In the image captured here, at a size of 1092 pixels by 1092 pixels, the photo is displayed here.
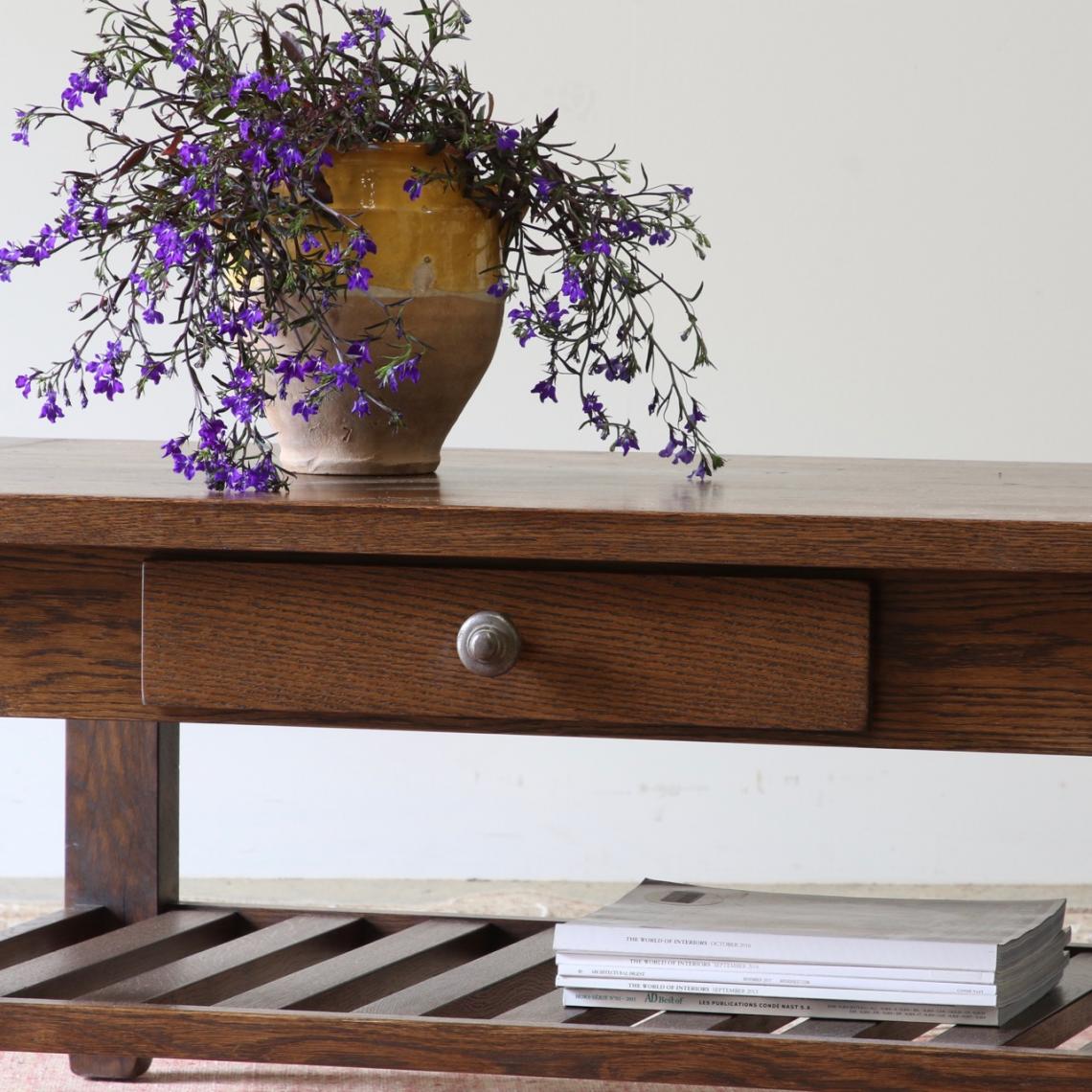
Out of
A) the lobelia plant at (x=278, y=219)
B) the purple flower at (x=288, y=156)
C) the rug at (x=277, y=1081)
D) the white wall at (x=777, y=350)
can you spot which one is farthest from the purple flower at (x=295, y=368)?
the white wall at (x=777, y=350)

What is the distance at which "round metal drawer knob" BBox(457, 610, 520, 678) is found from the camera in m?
0.89

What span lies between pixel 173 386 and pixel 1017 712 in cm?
170

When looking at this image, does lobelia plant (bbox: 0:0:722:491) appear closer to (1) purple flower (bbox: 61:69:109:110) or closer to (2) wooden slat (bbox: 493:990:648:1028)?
(1) purple flower (bbox: 61:69:109:110)

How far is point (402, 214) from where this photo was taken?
1.05m

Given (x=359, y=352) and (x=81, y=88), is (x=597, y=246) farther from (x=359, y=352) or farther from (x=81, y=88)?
(x=81, y=88)

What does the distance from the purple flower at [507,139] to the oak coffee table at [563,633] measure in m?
0.21

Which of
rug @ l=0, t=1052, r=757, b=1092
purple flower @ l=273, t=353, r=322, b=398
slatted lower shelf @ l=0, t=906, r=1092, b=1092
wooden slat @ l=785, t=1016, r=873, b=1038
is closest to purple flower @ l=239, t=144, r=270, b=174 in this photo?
purple flower @ l=273, t=353, r=322, b=398

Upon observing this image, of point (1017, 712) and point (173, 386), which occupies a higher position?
point (173, 386)

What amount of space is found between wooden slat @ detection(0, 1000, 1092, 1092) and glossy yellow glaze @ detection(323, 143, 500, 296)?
1.49 ft

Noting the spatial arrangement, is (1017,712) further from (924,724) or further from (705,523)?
(705,523)

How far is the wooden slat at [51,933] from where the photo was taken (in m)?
1.36

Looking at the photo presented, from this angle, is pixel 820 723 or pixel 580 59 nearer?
pixel 820 723

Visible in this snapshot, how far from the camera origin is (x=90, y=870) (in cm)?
151

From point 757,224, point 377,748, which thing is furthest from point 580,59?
point 377,748
